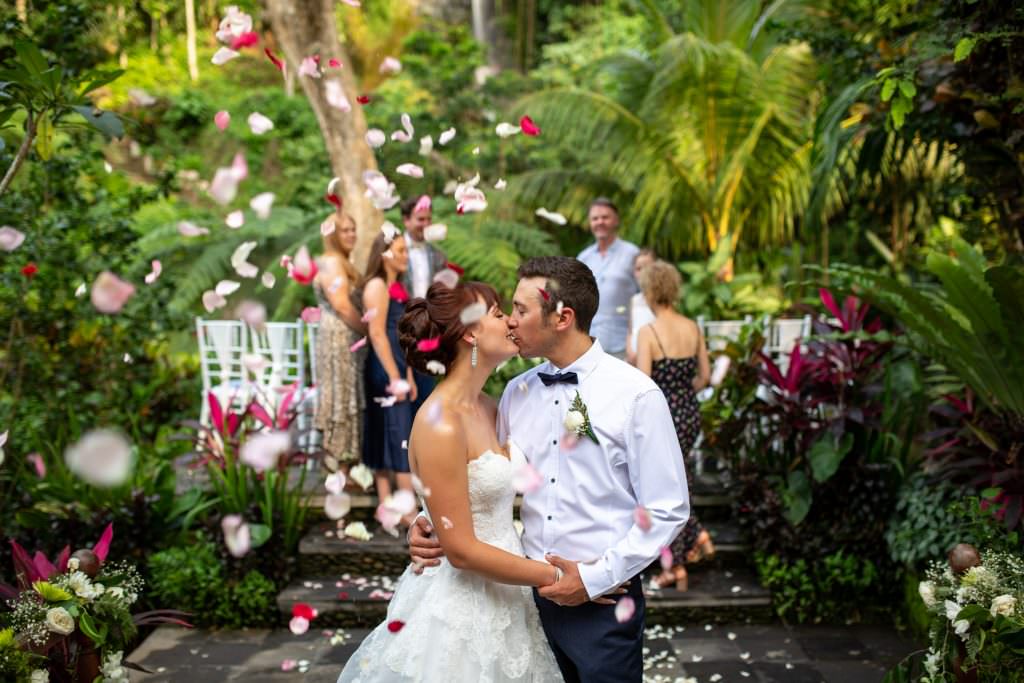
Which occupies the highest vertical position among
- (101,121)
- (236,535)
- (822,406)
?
(101,121)

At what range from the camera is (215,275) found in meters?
9.70

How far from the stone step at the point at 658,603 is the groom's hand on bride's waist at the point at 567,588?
2.81 m

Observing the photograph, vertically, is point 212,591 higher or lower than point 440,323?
lower

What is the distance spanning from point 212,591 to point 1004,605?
3.74 m

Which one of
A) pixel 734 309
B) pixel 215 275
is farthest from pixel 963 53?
pixel 215 275

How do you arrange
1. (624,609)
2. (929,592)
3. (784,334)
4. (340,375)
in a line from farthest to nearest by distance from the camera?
(784,334), (340,375), (929,592), (624,609)

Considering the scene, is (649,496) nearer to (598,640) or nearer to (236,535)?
(598,640)

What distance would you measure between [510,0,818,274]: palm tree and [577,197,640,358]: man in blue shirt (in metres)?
2.77

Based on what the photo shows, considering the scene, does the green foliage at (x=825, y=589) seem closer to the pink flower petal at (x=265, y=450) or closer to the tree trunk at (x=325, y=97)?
the pink flower petal at (x=265, y=450)

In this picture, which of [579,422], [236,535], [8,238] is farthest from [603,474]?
[236,535]

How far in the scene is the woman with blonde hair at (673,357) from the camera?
5.16 m

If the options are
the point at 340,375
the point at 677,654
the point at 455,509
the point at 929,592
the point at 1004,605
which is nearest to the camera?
the point at 455,509

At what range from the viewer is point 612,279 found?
6.20 meters

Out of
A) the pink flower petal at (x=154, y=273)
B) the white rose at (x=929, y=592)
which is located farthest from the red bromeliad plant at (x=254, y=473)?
the white rose at (x=929, y=592)
